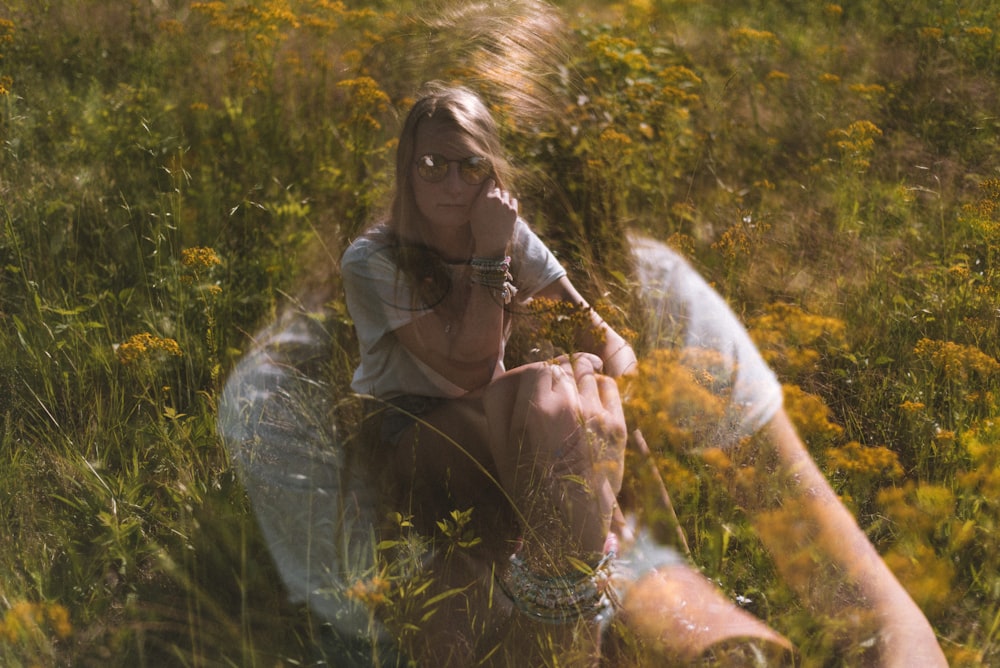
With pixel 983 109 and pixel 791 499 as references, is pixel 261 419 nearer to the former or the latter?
pixel 791 499

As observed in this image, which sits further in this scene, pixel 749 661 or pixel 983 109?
pixel 983 109

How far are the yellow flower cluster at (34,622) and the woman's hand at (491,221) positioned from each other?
4.08 ft

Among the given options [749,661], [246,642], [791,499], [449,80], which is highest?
[449,80]

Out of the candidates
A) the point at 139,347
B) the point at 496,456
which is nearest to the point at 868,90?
the point at 496,456

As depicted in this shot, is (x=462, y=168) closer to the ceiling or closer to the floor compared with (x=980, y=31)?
closer to the floor

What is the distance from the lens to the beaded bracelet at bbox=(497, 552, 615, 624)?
1.92m

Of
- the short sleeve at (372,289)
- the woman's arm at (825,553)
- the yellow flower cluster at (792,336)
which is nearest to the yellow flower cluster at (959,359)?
the yellow flower cluster at (792,336)

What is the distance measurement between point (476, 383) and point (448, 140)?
0.64 m

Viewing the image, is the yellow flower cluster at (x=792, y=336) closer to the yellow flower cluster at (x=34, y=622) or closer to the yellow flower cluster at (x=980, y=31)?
the yellow flower cluster at (x=34, y=622)

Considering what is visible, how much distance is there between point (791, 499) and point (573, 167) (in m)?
1.69

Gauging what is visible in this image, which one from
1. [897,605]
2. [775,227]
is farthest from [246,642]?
[775,227]

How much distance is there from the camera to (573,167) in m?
3.36

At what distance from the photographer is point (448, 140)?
7.61ft

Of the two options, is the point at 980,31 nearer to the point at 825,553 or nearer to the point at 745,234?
the point at 745,234
